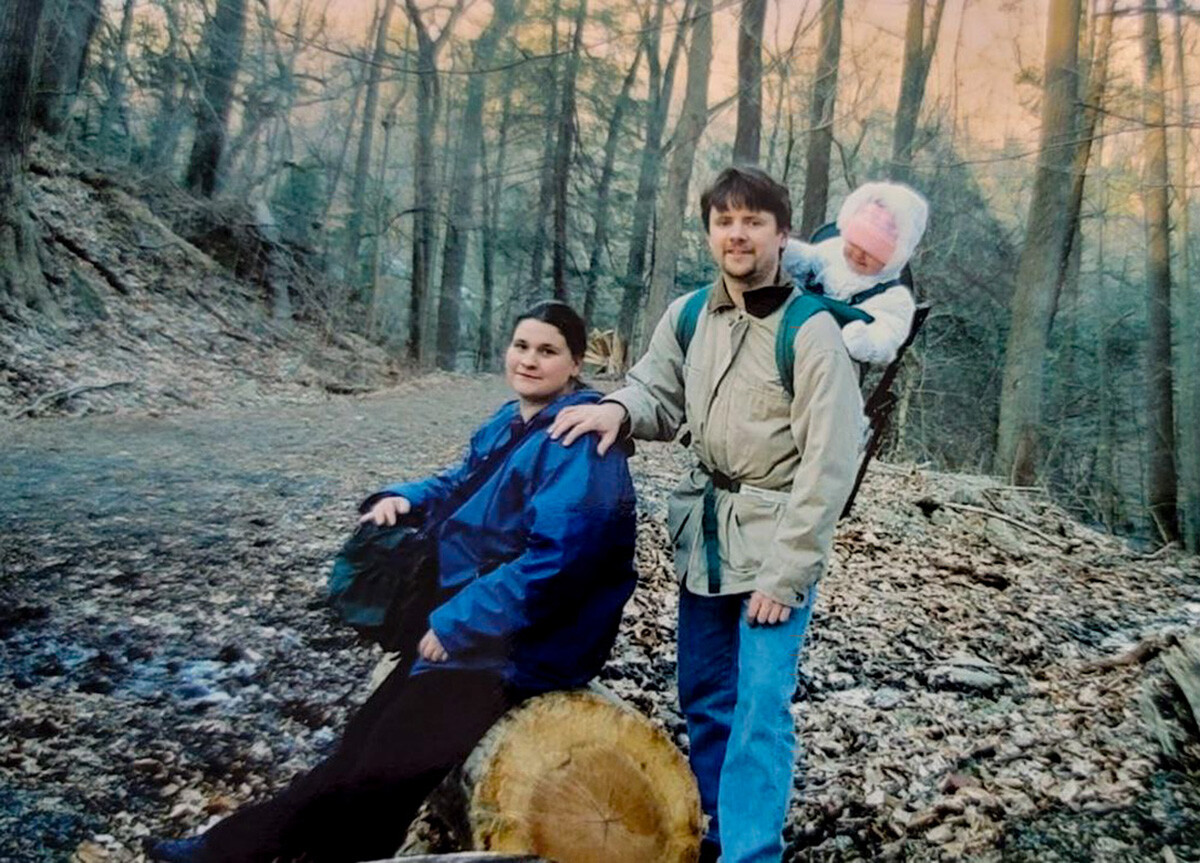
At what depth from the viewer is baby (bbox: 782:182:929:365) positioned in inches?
78.5

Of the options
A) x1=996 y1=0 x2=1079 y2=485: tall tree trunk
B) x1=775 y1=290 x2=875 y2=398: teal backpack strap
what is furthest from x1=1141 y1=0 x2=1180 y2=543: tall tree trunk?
x1=775 y1=290 x2=875 y2=398: teal backpack strap

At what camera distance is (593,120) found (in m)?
3.72

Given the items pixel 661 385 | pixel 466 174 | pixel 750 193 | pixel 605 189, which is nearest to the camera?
pixel 750 193

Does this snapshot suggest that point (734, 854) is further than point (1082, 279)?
No

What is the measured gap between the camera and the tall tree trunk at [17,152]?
135 inches

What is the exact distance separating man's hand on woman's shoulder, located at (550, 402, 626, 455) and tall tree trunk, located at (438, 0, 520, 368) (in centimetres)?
113

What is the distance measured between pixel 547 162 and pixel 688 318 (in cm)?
135

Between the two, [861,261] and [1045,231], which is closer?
[861,261]

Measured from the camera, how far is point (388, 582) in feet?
6.52

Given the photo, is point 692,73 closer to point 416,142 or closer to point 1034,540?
point 416,142

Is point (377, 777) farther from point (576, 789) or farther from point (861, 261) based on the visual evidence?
point (861, 261)

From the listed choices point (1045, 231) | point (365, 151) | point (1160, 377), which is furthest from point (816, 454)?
point (1160, 377)

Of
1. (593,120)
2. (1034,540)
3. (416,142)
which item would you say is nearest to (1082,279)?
(1034,540)

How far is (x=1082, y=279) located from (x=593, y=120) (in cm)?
415
